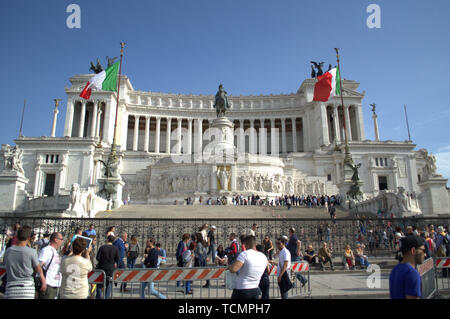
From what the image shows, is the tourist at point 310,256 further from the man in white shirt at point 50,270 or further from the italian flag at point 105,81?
the italian flag at point 105,81

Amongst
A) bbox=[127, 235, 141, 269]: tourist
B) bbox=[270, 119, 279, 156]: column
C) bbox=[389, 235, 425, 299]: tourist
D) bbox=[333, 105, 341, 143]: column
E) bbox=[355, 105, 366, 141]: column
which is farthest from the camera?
bbox=[270, 119, 279, 156]: column

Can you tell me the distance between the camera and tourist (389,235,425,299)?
13.5 ft

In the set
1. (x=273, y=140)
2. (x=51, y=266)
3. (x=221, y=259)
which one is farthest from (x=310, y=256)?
(x=273, y=140)

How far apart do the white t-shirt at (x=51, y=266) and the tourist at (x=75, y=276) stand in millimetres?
667

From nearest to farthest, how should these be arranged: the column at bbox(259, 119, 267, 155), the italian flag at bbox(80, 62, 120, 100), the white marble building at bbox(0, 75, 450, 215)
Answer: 1. the white marble building at bbox(0, 75, 450, 215)
2. the italian flag at bbox(80, 62, 120, 100)
3. the column at bbox(259, 119, 267, 155)

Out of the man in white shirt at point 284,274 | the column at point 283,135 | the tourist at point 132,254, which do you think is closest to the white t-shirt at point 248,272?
the man in white shirt at point 284,274

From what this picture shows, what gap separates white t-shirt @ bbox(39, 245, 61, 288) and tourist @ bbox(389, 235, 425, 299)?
5586 millimetres

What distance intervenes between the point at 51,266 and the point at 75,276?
924 mm

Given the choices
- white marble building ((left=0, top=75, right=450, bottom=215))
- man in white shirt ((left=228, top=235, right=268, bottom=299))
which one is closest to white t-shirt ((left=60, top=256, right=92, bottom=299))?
man in white shirt ((left=228, top=235, right=268, bottom=299))

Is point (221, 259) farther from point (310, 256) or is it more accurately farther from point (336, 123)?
point (336, 123)

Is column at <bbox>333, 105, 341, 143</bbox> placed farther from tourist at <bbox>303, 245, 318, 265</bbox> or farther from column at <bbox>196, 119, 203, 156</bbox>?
tourist at <bbox>303, 245, 318, 265</bbox>

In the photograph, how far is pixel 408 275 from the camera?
4.14 meters

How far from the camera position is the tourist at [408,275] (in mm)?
4105
